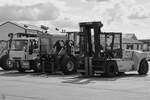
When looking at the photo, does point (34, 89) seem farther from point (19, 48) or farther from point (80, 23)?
point (19, 48)

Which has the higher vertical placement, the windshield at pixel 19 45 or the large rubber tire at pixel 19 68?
the windshield at pixel 19 45

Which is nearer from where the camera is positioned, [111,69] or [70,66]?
[111,69]

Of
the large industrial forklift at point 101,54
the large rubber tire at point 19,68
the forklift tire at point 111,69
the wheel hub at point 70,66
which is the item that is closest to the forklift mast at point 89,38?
the large industrial forklift at point 101,54

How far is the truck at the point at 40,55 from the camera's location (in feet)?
A: 71.1

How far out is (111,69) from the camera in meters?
19.0

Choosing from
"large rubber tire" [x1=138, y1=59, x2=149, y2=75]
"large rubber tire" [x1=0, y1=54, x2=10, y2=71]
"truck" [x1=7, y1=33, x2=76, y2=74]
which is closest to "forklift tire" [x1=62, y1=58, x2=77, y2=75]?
"truck" [x1=7, y1=33, x2=76, y2=74]

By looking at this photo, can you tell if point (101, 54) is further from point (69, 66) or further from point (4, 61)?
point (4, 61)

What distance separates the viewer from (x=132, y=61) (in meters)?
20.4

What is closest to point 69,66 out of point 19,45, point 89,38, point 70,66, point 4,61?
point 70,66

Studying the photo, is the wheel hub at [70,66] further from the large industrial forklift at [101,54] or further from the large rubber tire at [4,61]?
the large rubber tire at [4,61]

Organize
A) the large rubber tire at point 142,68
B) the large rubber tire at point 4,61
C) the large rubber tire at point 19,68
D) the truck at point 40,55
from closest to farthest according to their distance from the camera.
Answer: the large rubber tire at point 142,68 → the truck at point 40,55 → the large rubber tire at point 19,68 → the large rubber tire at point 4,61

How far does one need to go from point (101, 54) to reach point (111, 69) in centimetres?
100

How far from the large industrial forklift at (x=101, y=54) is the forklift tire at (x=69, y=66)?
5.91 ft

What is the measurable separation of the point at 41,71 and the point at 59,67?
134cm
